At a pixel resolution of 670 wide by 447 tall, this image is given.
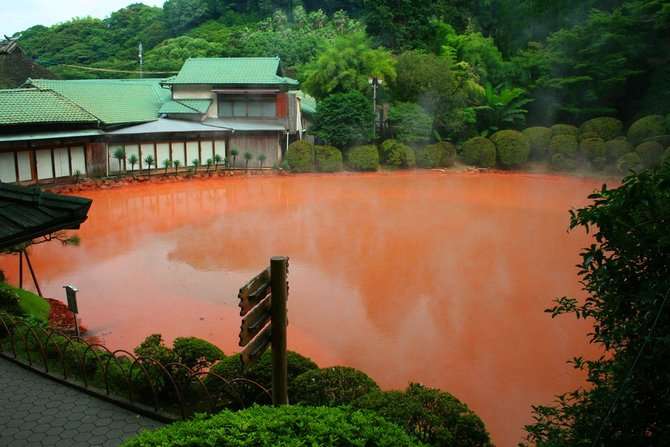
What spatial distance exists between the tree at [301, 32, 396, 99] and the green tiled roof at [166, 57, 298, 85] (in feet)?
5.82

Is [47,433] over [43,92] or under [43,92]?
under

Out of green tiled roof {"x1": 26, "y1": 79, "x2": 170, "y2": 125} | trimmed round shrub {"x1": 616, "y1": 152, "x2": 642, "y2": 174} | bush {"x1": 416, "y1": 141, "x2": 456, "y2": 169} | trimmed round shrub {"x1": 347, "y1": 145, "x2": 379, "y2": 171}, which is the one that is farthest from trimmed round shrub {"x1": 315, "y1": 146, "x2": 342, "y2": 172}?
trimmed round shrub {"x1": 616, "y1": 152, "x2": 642, "y2": 174}

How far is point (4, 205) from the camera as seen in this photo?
401 centimetres

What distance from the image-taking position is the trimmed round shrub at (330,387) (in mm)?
5012

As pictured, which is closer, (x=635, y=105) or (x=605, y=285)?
(x=605, y=285)

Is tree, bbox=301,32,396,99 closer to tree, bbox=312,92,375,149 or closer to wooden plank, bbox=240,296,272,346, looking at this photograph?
tree, bbox=312,92,375,149

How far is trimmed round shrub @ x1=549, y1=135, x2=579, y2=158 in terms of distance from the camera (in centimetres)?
2509

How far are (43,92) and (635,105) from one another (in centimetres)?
2611

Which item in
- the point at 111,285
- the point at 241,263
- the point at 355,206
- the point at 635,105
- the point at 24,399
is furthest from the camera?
the point at 635,105

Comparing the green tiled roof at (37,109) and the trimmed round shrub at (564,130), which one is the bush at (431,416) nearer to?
the green tiled roof at (37,109)

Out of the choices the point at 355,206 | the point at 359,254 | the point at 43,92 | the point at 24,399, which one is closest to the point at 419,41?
the point at 355,206

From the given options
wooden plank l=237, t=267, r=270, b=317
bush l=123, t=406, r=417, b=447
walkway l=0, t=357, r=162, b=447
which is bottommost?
walkway l=0, t=357, r=162, b=447

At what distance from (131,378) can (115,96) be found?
22269mm

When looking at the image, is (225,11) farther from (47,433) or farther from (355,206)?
(47,433)
